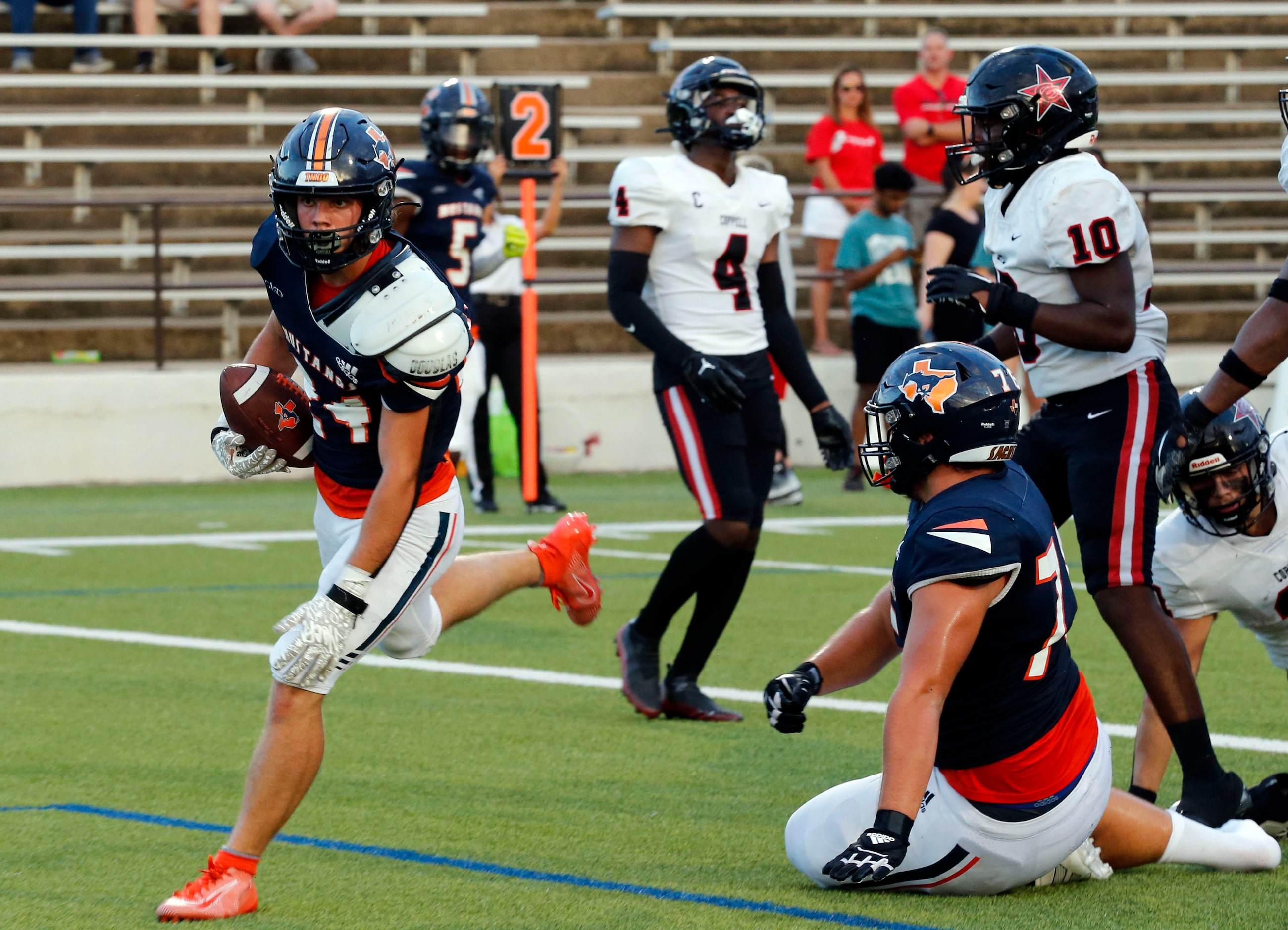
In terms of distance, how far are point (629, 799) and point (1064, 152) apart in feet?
6.57

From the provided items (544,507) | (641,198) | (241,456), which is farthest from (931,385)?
(544,507)

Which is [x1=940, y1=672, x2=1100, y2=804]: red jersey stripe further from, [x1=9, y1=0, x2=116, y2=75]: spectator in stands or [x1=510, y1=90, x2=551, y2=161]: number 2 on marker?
[x1=9, y1=0, x2=116, y2=75]: spectator in stands

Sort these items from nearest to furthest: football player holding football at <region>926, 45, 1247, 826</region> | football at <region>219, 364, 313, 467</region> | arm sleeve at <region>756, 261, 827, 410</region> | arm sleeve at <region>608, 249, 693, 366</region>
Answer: football at <region>219, 364, 313, 467</region>, football player holding football at <region>926, 45, 1247, 826</region>, arm sleeve at <region>608, 249, 693, 366</region>, arm sleeve at <region>756, 261, 827, 410</region>

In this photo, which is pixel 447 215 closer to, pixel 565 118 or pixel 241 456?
pixel 241 456

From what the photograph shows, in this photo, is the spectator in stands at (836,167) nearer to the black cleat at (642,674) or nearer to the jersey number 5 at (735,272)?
the jersey number 5 at (735,272)

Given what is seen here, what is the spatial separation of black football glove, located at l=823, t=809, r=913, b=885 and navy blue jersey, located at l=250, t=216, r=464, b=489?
1.25 metres

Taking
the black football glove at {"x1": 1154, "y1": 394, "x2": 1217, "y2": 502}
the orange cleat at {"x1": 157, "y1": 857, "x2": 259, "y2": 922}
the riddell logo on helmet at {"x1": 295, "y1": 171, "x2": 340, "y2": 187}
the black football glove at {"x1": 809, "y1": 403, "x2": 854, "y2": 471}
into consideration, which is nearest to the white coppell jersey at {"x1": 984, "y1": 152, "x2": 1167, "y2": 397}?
the black football glove at {"x1": 1154, "y1": 394, "x2": 1217, "y2": 502}

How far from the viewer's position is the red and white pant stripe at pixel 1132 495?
15.0ft

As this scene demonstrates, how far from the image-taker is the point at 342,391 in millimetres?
4082

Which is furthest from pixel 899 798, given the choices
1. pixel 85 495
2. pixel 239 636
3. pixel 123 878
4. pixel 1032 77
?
pixel 85 495

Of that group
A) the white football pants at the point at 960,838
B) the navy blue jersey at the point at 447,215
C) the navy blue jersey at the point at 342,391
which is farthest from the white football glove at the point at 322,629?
the navy blue jersey at the point at 447,215

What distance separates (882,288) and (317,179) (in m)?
8.38

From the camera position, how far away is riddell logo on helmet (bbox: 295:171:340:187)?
3867 millimetres

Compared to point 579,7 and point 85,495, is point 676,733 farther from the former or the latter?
point 579,7
